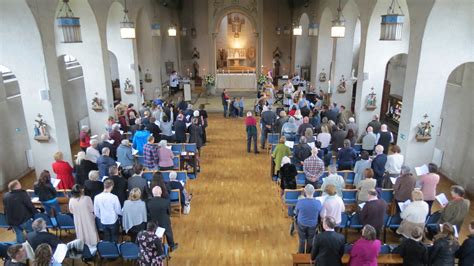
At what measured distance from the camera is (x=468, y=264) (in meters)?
5.02

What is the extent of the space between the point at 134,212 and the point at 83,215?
0.86 meters

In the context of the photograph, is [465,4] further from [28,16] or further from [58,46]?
[58,46]

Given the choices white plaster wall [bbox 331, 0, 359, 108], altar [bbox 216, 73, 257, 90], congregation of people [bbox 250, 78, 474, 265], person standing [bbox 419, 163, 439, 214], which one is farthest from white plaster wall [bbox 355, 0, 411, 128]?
altar [bbox 216, 73, 257, 90]

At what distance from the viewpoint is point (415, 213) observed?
19.0ft

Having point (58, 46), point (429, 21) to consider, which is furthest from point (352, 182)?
point (58, 46)

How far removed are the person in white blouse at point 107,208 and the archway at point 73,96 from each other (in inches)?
323

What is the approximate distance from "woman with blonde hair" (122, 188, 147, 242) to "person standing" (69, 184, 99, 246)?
57 cm

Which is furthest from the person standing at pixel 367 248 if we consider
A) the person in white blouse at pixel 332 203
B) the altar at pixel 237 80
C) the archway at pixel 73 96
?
the altar at pixel 237 80

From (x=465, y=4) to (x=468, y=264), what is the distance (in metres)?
5.73

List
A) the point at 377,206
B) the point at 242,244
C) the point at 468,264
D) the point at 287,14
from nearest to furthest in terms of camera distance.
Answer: the point at 468,264
the point at 377,206
the point at 242,244
the point at 287,14

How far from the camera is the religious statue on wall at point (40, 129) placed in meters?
9.00

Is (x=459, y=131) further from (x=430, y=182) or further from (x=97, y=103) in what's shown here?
(x=97, y=103)

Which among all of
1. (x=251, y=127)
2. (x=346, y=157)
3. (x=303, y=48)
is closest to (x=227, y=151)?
(x=251, y=127)

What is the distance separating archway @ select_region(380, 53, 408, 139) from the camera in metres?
14.0
